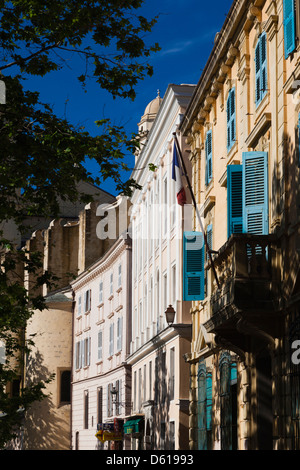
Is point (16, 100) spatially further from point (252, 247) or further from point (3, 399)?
point (3, 399)

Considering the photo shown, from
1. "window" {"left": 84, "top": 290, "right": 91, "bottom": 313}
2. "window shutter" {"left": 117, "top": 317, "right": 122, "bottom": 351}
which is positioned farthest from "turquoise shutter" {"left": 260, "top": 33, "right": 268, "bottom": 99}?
"window" {"left": 84, "top": 290, "right": 91, "bottom": 313}

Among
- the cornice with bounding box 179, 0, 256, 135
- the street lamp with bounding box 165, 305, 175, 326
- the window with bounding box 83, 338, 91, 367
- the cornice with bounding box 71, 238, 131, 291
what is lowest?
the street lamp with bounding box 165, 305, 175, 326

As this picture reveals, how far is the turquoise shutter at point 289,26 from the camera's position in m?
17.4

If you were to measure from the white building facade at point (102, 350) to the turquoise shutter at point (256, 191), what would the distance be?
2879cm

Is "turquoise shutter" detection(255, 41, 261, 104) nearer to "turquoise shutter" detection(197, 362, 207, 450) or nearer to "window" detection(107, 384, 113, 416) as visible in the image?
"turquoise shutter" detection(197, 362, 207, 450)

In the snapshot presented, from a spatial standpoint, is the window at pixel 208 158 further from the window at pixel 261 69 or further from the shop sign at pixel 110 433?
the shop sign at pixel 110 433

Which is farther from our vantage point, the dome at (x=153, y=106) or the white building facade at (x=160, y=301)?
the dome at (x=153, y=106)

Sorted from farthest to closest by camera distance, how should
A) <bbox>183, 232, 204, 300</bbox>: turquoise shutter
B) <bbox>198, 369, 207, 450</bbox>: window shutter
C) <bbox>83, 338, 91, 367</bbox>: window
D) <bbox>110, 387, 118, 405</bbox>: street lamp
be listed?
<bbox>83, 338, 91, 367</bbox>: window < <bbox>110, 387, 118, 405</bbox>: street lamp < <bbox>198, 369, 207, 450</bbox>: window shutter < <bbox>183, 232, 204, 300</bbox>: turquoise shutter

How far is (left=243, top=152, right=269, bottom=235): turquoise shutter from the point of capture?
1952 cm

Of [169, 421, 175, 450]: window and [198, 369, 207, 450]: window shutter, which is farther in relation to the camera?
[169, 421, 175, 450]: window

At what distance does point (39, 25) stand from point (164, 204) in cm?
2114

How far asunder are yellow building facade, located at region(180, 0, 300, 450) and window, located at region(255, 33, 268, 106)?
0.02 m

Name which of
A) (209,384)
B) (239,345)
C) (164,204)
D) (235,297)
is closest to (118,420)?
(164,204)

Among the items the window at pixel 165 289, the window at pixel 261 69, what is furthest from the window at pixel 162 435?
the window at pixel 261 69
